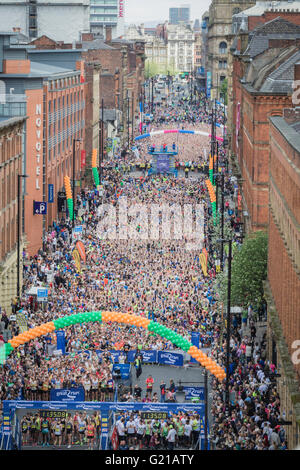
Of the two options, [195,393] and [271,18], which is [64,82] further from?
[195,393]

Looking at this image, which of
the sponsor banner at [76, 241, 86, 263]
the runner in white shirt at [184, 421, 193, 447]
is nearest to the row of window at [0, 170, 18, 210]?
the sponsor banner at [76, 241, 86, 263]

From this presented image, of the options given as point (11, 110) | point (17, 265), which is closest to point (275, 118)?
point (17, 265)

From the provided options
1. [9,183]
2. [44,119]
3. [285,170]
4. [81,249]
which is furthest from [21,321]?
[44,119]

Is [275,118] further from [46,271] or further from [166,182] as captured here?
[166,182]

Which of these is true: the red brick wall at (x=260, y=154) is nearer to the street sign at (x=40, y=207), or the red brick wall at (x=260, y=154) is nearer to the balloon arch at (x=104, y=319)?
the street sign at (x=40, y=207)

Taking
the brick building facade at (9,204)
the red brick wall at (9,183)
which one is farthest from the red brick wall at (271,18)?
the brick building facade at (9,204)

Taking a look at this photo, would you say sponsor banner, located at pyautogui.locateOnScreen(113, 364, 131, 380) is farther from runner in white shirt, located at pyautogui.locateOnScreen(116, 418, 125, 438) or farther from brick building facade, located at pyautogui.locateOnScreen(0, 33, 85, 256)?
brick building facade, located at pyautogui.locateOnScreen(0, 33, 85, 256)
